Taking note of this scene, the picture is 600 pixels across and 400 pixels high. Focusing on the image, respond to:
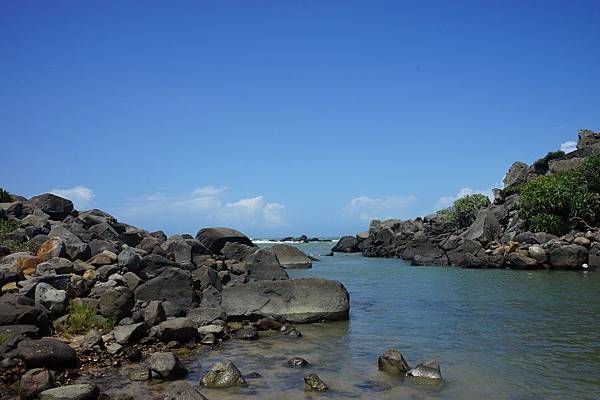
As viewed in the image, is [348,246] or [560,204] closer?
[560,204]

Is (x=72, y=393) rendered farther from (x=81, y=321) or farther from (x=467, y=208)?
(x=467, y=208)

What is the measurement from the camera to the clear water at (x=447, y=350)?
9.34m

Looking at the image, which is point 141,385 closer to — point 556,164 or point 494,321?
point 494,321

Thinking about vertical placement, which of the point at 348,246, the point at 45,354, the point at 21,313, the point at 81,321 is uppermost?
the point at 348,246

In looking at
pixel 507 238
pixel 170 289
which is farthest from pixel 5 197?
pixel 507 238

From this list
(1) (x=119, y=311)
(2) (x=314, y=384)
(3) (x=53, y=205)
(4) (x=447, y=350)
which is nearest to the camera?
(2) (x=314, y=384)

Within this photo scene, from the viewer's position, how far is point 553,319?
16.6 m

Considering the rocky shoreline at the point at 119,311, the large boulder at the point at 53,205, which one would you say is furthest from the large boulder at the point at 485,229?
the large boulder at the point at 53,205

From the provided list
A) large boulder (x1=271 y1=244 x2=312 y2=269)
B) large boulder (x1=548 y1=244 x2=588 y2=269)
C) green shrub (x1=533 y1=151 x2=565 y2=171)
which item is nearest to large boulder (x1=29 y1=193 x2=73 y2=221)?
large boulder (x1=271 y1=244 x2=312 y2=269)

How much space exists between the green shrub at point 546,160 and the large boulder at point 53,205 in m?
56.5

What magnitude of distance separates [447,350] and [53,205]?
22.6 metres

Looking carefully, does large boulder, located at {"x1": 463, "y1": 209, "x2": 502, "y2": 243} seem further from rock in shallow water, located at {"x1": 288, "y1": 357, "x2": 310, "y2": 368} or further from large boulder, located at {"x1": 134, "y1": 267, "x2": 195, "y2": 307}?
rock in shallow water, located at {"x1": 288, "y1": 357, "x2": 310, "y2": 368}

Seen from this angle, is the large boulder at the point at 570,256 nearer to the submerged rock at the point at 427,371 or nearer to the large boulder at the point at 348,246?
the submerged rock at the point at 427,371

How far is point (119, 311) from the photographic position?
13.4 m
